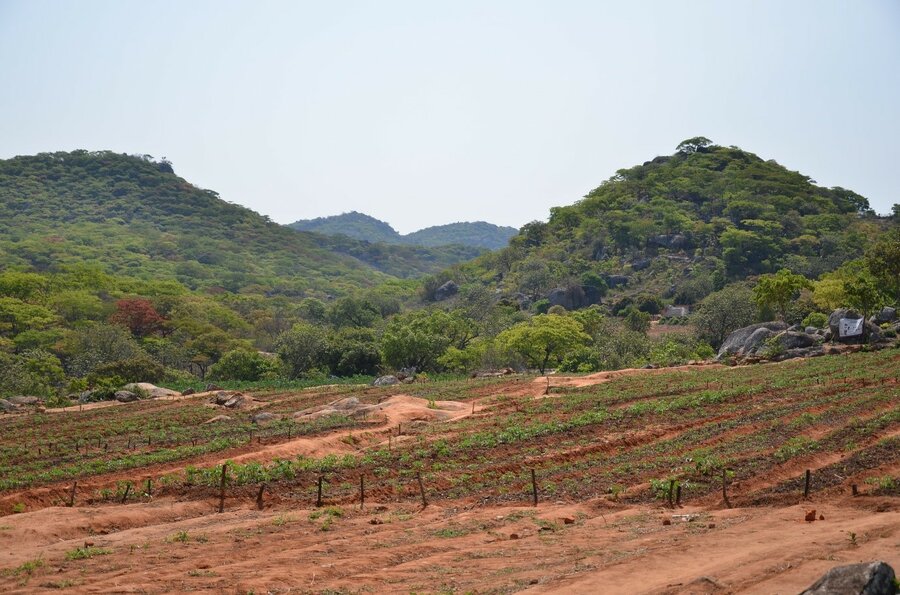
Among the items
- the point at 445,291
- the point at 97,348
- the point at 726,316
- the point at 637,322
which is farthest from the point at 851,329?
the point at 445,291

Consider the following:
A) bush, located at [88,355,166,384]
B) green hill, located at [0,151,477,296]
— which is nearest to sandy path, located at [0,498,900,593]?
bush, located at [88,355,166,384]

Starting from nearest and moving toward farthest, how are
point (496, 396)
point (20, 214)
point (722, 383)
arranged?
point (722, 383)
point (496, 396)
point (20, 214)

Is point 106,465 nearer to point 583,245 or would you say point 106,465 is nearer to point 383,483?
point 383,483

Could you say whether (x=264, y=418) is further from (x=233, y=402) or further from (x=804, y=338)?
(x=804, y=338)

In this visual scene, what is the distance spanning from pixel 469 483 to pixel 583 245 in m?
101

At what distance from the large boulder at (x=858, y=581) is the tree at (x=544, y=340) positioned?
52294 millimetres

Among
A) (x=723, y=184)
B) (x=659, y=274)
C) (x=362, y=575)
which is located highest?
(x=723, y=184)

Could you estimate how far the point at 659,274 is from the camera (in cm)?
10700

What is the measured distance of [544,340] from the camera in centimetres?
6419

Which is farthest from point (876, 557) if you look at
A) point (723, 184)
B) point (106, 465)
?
point (723, 184)

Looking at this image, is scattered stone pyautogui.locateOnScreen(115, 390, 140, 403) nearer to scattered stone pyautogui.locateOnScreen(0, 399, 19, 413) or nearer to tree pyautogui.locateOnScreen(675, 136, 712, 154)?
scattered stone pyautogui.locateOnScreen(0, 399, 19, 413)

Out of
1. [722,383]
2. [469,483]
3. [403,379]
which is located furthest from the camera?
[403,379]

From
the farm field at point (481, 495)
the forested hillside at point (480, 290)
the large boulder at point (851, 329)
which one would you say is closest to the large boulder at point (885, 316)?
the forested hillside at point (480, 290)

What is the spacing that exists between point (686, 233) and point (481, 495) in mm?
97043
